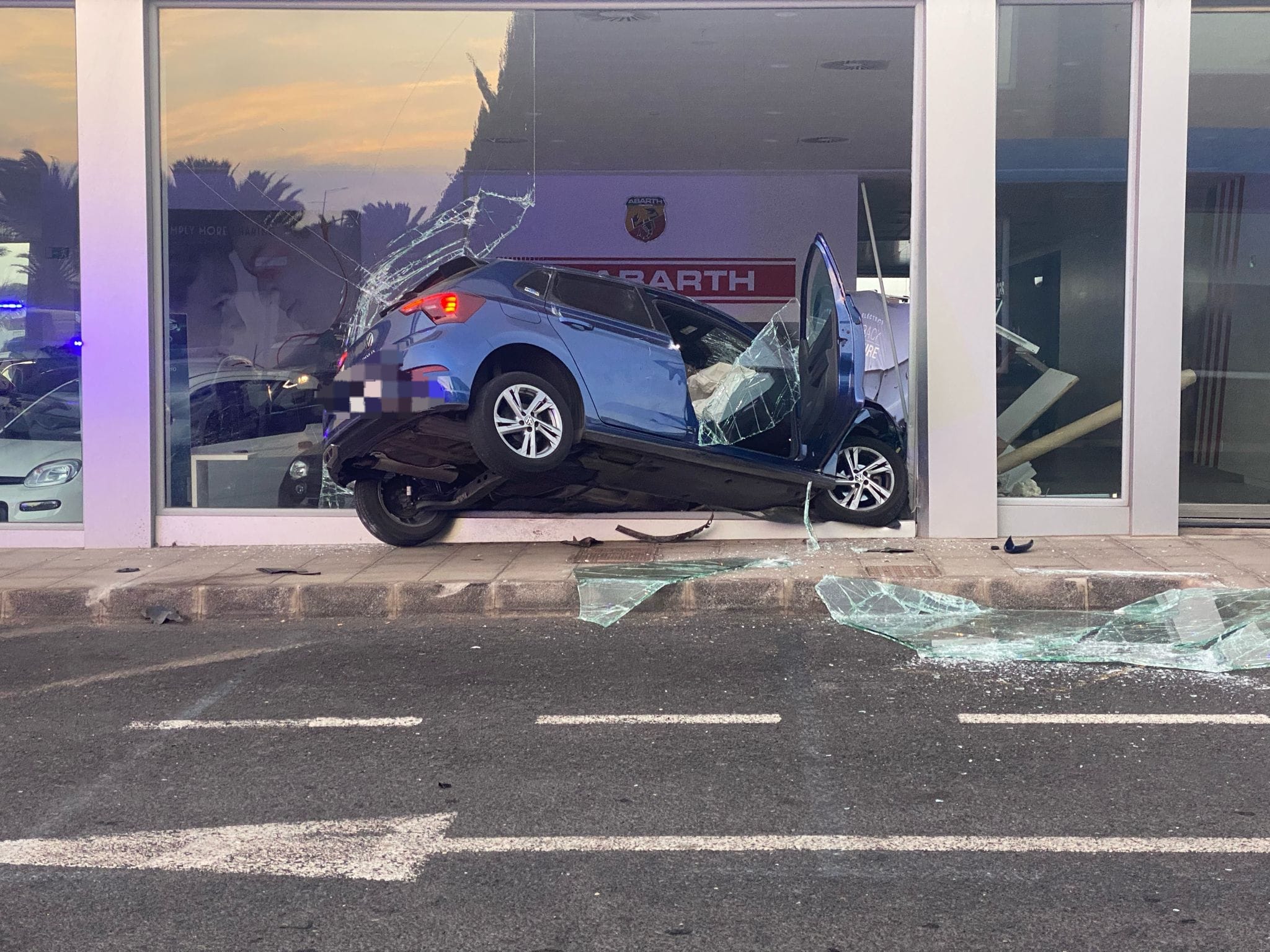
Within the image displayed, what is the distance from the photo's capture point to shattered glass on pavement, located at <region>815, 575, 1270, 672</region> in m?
5.54

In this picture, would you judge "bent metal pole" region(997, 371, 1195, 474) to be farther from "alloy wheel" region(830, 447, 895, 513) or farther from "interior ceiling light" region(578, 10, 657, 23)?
"interior ceiling light" region(578, 10, 657, 23)

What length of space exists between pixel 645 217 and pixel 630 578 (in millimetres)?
3283

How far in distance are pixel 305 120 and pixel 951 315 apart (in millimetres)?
4747

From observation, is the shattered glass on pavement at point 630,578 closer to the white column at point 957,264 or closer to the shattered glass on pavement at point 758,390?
the shattered glass on pavement at point 758,390

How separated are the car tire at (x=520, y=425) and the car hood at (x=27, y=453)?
331cm

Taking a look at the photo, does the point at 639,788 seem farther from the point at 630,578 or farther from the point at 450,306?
the point at 450,306

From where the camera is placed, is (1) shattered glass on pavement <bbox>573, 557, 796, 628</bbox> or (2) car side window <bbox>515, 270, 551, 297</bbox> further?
(2) car side window <bbox>515, 270, 551, 297</bbox>

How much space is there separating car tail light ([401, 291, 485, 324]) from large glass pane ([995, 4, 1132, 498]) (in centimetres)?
337

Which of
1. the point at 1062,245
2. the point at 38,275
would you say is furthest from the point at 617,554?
the point at 38,275

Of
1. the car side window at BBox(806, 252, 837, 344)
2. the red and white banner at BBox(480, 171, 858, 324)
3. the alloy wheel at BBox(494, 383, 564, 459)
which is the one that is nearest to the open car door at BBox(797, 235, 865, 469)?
the car side window at BBox(806, 252, 837, 344)

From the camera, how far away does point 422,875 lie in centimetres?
330

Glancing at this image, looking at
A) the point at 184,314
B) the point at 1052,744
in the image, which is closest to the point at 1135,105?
the point at 1052,744

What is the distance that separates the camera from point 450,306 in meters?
7.74

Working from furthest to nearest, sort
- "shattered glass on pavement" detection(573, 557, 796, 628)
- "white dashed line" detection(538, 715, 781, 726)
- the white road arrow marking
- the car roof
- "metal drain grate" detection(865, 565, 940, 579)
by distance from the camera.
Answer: the car roof < "metal drain grate" detection(865, 565, 940, 579) < "shattered glass on pavement" detection(573, 557, 796, 628) < "white dashed line" detection(538, 715, 781, 726) < the white road arrow marking
